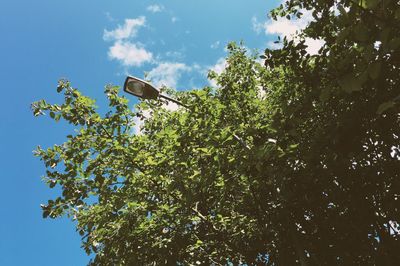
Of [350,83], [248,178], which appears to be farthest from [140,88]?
[350,83]

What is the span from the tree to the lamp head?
1.01 ft

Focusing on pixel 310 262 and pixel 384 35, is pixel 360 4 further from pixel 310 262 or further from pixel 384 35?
pixel 310 262

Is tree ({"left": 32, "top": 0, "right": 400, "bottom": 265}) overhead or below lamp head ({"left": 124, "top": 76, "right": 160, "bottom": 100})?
below

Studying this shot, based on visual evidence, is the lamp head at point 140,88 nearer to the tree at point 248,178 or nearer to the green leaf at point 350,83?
the tree at point 248,178

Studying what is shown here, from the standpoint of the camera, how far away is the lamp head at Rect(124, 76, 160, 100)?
691cm

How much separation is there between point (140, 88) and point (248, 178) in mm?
2894

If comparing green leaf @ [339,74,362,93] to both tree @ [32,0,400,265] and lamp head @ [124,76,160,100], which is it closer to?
tree @ [32,0,400,265]

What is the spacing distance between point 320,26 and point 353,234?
177 inches

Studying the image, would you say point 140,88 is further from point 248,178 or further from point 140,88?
point 248,178

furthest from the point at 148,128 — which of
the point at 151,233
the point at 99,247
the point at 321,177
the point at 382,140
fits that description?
the point at 382,140

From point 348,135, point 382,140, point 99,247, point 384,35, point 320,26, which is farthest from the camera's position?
point 99,247

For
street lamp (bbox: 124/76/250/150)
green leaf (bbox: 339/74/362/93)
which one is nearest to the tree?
street lamp (bbox: 124/76/250/150)

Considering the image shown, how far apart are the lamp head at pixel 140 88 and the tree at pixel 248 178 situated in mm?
308

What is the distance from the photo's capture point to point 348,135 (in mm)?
6543
